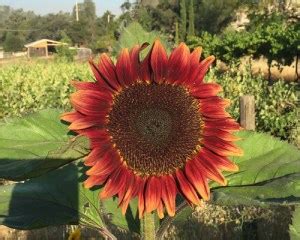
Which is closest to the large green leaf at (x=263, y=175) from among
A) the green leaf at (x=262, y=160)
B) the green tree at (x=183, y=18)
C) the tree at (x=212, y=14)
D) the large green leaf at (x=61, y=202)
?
the green leaf at (x=262, y=160)

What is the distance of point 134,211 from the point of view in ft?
3.02

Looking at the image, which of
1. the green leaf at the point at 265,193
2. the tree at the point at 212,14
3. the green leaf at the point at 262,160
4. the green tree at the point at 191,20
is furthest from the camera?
the tree at the point at 212,14

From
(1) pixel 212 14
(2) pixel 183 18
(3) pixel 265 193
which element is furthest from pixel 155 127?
(1) pixel 212 14

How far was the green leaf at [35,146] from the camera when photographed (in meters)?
0.66

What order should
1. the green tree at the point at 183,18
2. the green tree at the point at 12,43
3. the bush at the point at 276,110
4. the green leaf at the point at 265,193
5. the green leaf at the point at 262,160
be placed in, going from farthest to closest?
the green tree at the point at 12,43, the green tree at the point at 183,18, the bush at the point at 276,110, the green leaf at the point at 262,160, the green leaf at the point at 265,193

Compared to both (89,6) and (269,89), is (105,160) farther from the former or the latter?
(89,6)

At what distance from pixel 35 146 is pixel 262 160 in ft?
1.06

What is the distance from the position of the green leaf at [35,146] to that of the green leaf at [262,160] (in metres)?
0.23

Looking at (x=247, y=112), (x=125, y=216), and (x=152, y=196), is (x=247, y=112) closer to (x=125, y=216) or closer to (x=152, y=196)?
(x=125, y=216)

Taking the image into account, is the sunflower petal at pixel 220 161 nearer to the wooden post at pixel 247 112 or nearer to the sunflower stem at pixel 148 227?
the sunflower stem at pixel 148 227

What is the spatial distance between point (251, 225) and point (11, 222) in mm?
2733

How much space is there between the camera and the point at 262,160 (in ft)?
2.58

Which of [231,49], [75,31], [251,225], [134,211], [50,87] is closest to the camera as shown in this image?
[134,211]

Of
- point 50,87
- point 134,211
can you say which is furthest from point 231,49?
point 134,211
